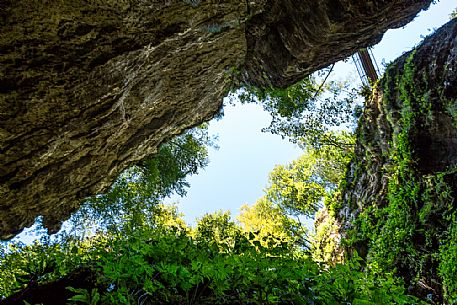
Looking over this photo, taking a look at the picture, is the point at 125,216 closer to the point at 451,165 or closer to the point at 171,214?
the point at 171,214

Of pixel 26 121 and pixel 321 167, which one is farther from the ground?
pixel 321 167

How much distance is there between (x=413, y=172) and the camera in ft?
28.2

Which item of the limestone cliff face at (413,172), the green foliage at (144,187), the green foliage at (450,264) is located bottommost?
the green foliage at (450,264)

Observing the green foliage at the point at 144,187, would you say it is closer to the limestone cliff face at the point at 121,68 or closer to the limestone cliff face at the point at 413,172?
the limestone cliff face at the point at 121,68

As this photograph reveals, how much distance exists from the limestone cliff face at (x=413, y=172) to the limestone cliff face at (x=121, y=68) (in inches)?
70.0

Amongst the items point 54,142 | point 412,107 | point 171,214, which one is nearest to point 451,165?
point 412,107

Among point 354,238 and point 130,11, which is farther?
point 354,238

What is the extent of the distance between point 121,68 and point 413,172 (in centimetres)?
659

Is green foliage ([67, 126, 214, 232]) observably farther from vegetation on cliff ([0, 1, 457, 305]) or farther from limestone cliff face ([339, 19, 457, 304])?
limestone cliff face ([339, 19, 457, 304])

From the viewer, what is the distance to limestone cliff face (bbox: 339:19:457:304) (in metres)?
7.66

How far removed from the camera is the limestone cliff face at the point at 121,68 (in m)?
5.51

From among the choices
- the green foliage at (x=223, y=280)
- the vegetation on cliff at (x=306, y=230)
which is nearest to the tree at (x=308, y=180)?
the vegetation on cliff at (x=306, y=230)

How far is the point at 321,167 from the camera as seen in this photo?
790 inches

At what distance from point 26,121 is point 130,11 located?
237 centimetres
